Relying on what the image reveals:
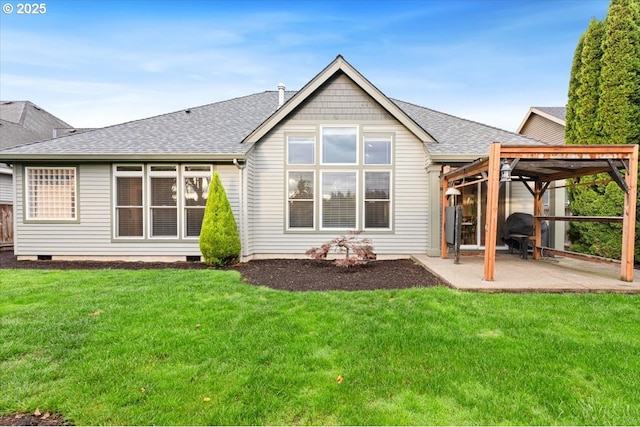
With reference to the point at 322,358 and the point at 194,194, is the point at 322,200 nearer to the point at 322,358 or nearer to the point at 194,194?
the point at 194,194

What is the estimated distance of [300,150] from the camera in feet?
28.4

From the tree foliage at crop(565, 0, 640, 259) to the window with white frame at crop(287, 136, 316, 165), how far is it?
7583mm

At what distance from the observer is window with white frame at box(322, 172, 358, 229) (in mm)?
8625

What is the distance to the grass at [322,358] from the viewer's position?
2197 millimetres

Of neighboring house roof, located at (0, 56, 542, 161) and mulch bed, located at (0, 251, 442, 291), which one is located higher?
neighboring house roof, located at (0, 56, 542, 161)

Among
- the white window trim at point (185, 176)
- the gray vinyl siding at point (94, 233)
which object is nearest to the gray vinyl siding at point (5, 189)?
the gray vinyl siding at point (94, 233)

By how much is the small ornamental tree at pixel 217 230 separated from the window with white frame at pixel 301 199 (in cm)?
179

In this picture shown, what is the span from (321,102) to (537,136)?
16.3 m

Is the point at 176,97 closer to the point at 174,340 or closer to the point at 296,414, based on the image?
the point at 174,340

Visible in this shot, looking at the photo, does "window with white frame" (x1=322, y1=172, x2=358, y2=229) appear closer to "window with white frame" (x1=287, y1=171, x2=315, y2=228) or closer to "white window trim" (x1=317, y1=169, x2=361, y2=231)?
"white window trim" (x1=317, y1=169, x2=361, y2=231)

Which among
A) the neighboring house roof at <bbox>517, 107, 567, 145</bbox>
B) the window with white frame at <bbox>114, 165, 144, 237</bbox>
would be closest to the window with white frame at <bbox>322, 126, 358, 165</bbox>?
the window with white frame at <bbox>114, 165, 144, 237</bbox>

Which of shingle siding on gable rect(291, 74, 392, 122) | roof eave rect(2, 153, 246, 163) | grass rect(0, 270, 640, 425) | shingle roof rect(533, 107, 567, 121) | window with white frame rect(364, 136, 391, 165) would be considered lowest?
grass rect(0, 270, 640, 425)

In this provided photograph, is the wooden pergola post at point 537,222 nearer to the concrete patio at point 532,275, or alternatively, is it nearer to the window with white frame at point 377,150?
the concrete patio at point 532,275

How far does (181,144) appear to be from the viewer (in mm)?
8516
